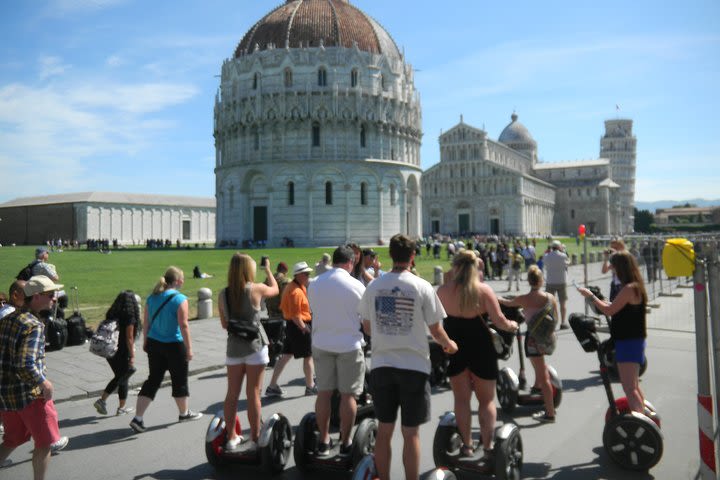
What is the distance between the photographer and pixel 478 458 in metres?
5.34

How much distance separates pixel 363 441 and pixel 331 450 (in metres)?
0.34

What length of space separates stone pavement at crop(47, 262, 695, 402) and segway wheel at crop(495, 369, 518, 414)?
17.5 feet

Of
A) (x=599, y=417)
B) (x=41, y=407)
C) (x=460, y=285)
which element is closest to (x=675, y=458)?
(x=599, y=417)

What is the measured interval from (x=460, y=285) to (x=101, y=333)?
4813 mm

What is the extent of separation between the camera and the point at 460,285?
17.8 ft

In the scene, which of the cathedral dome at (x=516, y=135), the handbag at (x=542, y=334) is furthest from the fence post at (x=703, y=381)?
the cathedral dome at (x=516, y=135)

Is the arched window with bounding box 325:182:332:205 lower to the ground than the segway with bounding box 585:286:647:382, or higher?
higher

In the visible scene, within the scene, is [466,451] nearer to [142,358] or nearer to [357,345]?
[357,345]

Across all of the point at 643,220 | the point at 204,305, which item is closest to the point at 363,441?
the point at 204,305

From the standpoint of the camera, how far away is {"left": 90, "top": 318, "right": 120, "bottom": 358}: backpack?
7.43m

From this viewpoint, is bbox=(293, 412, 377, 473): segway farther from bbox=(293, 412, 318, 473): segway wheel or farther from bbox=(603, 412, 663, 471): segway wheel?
bbox=(603, 412, 663, 471): segway wheel

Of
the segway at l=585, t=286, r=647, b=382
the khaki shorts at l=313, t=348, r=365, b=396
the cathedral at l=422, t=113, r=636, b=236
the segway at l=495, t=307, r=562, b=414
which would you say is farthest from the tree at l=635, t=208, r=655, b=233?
the khaki shorts at l=313, t=348, r=365, b=396

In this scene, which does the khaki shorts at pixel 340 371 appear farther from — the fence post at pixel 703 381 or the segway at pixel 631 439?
the fence post at pixel 703 381

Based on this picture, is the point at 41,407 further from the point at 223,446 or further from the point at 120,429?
the point at 120,429
